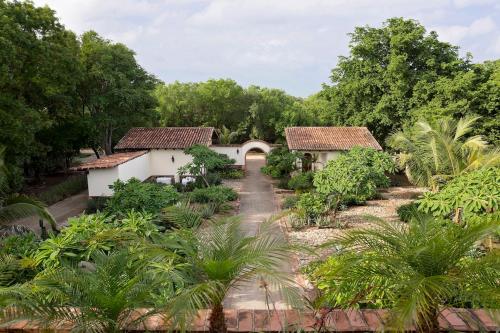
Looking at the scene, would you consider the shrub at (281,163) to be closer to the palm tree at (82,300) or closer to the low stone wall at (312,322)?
the low stone wall at (312,322)

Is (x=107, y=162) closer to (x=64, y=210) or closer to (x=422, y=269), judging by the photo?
(x=64, y=210)

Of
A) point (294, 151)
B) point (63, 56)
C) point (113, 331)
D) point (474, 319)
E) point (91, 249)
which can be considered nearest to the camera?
point (113, 331)

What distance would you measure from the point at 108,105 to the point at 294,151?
1171cm

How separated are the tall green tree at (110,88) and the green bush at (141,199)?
10.5m

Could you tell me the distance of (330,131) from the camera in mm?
23391

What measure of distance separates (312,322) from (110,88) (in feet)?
71.0

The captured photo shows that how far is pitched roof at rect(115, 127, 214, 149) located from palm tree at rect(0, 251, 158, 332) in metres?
19.2

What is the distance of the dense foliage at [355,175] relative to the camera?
13.3 meters

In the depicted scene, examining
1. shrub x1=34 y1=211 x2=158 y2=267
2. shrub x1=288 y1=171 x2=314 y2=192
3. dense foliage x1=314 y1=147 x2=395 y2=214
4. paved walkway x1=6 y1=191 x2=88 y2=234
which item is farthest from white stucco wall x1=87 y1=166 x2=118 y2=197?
shrub x1=34 y1=211 x2=158 y2=267

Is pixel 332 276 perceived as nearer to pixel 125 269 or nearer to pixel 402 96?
pixel 125 269

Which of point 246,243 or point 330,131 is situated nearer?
point 246,243

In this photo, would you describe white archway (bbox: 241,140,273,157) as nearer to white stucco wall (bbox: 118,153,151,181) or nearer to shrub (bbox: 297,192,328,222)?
white stucco wall (bbox: 118,153,151,181)

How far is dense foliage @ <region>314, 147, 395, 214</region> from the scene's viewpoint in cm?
1331

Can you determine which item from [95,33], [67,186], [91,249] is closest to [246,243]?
[91,249]
